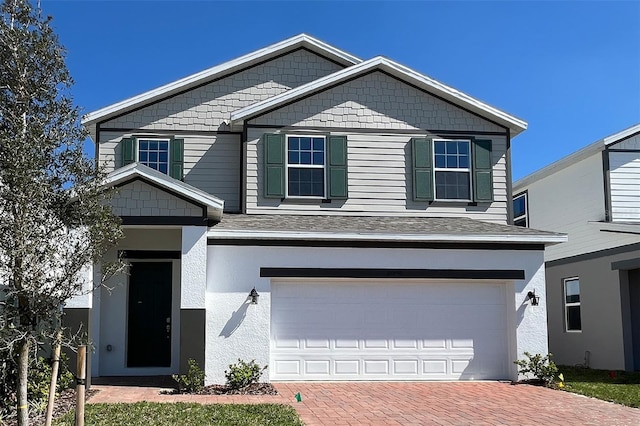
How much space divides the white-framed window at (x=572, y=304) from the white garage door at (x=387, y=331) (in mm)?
5835

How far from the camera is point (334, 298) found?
14727 mm

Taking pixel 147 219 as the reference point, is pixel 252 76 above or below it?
above

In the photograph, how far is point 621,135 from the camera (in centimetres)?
1889

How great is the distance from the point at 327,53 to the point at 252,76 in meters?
2.04

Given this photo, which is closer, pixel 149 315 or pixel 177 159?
pixel 149 315

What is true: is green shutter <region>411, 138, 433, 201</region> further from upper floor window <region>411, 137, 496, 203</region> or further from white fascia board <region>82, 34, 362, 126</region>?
white fascia board <region>82, 34, 362, 126</region>

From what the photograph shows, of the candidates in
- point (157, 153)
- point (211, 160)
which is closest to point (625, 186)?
point (211, 160)

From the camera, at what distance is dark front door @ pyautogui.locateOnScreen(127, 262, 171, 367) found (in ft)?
51.1

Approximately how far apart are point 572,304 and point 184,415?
1348 centimetres

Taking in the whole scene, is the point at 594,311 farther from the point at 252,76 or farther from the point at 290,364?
the point at 252,76

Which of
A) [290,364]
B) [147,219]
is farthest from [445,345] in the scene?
[147,219]

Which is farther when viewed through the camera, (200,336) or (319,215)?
A: (319,215)

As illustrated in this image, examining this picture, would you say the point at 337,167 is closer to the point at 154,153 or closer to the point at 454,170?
the point at 454,170

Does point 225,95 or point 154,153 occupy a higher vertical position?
point 225,95
